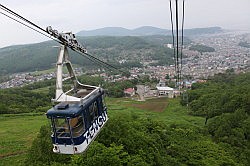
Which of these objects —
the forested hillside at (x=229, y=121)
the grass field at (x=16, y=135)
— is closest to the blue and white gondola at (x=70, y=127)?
the grass field at (x=16, y=135)

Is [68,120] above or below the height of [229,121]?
above

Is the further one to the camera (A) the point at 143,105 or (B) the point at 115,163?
(A) the point at 143,105

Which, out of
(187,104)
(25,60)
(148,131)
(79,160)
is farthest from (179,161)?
(25,60)

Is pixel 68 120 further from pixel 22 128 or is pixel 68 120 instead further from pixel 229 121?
pixel 22 128

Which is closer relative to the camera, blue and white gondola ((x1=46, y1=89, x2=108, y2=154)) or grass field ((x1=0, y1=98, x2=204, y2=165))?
blue and white gondola ((x1=46, y1=89, x2=108, y2=154))

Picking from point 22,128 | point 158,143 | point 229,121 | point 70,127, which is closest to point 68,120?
point 70,127

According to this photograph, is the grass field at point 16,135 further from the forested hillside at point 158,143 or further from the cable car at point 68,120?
the cable car at point 68,120

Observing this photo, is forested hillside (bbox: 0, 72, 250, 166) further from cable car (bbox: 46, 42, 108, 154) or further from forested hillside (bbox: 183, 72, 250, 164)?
cable car (bbox: 46, 42, 108, 154)

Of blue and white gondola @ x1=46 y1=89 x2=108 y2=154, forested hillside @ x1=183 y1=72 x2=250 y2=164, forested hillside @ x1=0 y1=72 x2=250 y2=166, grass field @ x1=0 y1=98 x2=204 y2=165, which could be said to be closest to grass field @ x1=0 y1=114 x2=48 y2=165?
grass field @ x1=0 y1=98 x2=204 y2=165

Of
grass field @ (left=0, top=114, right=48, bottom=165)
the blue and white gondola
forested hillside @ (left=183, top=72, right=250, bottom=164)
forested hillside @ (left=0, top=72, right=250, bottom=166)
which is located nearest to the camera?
the blue and white gondola

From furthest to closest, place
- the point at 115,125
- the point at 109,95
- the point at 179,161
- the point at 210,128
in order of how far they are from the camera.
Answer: the point at 109,95 → the point at 210,128 → the point at 179,161 → the point at 115,125

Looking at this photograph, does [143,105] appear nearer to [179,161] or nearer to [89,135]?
[179,161]
